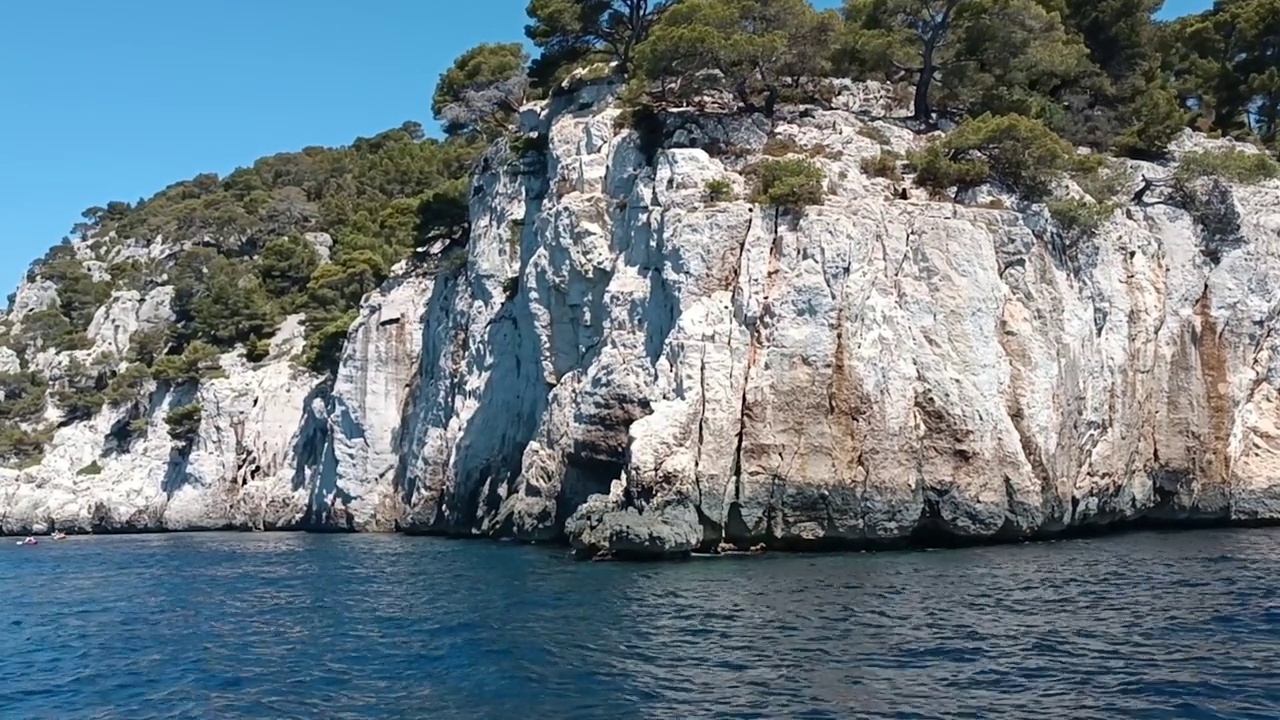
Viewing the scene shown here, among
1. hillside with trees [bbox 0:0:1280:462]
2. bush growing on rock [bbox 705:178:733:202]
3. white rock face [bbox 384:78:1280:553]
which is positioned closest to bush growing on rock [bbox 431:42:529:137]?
hillside with trees [bbox 0:0:1280:462]

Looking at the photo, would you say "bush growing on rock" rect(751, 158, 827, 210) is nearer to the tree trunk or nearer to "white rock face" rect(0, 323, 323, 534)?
the tree trunk

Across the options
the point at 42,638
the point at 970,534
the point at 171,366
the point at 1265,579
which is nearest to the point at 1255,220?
the point at 970,534

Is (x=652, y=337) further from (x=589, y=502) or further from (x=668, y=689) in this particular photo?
(x=668, y=689)

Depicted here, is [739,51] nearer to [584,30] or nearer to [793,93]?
[793,93]

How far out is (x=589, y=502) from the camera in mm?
33719

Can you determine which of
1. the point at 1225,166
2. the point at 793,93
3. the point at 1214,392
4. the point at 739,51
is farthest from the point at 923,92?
the point at 1214,392

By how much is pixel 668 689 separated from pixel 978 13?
3774cm

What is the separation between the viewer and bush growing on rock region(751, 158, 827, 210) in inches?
1387

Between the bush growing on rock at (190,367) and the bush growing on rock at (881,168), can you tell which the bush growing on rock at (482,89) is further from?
the bush growing on rock at (881,168)

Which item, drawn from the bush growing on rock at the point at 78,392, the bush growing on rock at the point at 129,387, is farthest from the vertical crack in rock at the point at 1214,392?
the bush growing on rock at the point at 78,392

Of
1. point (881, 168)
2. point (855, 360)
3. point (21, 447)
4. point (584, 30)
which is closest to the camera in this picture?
point (855, 360)

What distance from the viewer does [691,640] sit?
19.8m

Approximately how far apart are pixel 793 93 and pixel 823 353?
14.2m

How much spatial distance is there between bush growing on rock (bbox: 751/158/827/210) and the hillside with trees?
435 cm
